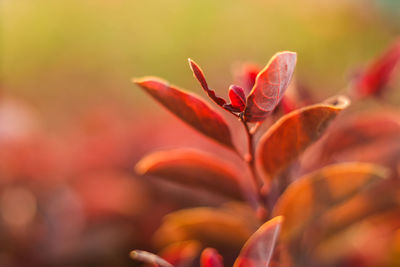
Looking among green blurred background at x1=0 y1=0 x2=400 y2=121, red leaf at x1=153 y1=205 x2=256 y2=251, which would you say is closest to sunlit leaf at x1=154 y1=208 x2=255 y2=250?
red leaf at x1=153 y1=205 x2=256 y2=251

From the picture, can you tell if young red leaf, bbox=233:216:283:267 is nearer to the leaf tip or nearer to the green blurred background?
the leaf tip

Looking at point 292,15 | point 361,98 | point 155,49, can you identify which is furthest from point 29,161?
point 292,15

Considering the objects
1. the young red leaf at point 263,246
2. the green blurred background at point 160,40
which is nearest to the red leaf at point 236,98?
the young red leaf at point 263,246

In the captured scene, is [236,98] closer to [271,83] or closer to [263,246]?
[271,83]

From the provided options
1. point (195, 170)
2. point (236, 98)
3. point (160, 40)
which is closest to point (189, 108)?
point (236, 98)

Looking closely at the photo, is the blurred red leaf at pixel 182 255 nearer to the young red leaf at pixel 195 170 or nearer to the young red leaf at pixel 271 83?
the young red leaf at pixel 195 170

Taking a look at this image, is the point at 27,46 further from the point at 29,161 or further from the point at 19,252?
the point at 19,252
